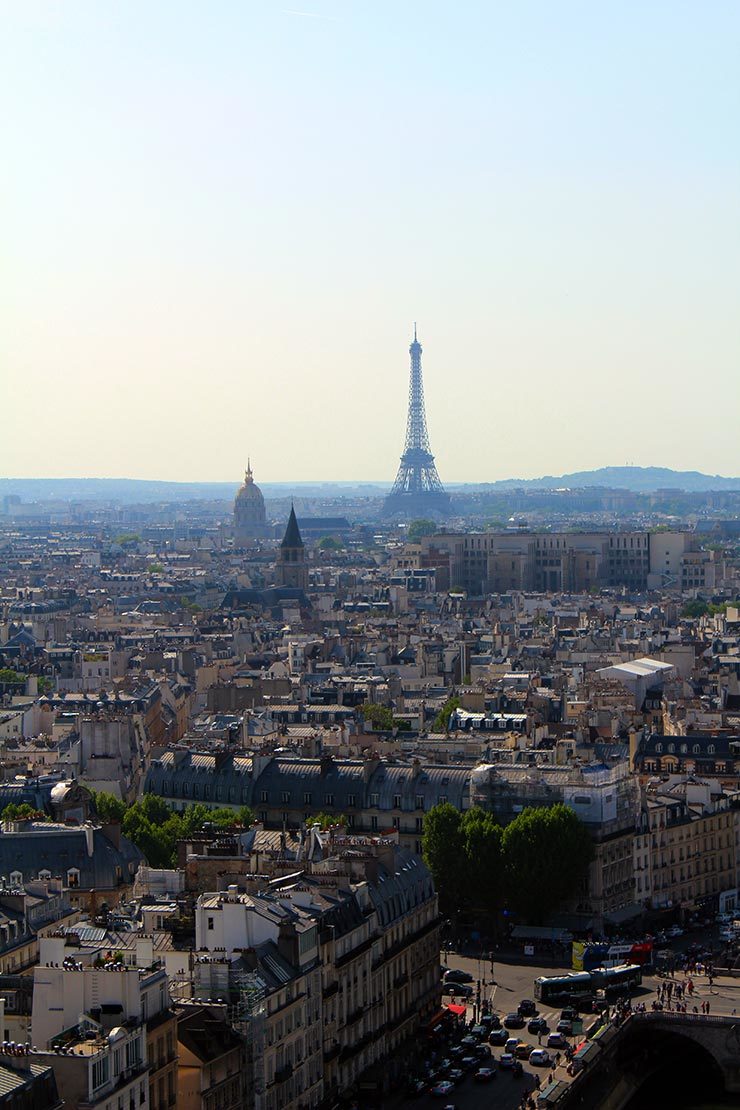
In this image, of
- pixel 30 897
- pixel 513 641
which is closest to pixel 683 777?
pixel 30 897

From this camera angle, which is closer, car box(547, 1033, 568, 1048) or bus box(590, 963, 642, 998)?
car box(547, 1033, 568, 1048)

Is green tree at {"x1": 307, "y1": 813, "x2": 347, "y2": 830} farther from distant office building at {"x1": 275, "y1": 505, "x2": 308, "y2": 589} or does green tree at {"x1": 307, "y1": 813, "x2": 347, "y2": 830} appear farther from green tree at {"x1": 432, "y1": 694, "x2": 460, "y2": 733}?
distant office building at {"x1": 275, "y1": 505, "x2": 308, "y2": 589}

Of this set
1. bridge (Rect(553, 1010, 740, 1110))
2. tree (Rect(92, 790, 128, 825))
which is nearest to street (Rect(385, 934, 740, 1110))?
bridge (Rect(553, 1010, 740, 1110))

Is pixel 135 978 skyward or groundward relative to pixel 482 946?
skyward

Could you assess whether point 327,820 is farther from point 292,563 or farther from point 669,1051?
point 292,563

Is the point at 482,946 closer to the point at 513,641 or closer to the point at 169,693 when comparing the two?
the point at 169,693

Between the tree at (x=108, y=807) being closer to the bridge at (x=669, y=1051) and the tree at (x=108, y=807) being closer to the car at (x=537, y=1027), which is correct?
the car at (x=537, y=1027)
